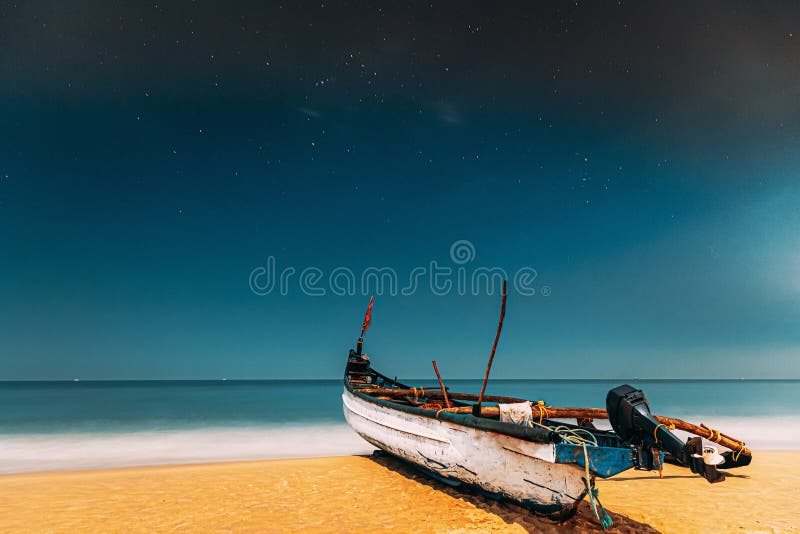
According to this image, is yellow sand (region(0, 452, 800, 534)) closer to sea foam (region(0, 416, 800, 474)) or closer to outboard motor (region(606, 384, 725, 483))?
outboard motor (region(606, 384, 725, 483))

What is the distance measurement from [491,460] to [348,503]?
3.30 metres

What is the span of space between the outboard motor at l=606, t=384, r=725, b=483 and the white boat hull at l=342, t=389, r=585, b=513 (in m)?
1.01

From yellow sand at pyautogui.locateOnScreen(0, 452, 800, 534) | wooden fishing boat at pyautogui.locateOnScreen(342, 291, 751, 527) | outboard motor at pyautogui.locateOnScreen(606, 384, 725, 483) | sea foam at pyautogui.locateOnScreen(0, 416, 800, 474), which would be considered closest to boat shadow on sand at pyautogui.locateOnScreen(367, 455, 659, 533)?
yellow sand at pyautogui.locateOnScreen(0, 452, 800, 534)

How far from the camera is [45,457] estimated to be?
16.9m

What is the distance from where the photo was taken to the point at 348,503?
Result: 322 inches

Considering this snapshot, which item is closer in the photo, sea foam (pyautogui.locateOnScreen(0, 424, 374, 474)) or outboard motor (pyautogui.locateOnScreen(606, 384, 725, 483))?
outboard motor (pyautogui.locateOnScreen(606, 384, 725, 483))

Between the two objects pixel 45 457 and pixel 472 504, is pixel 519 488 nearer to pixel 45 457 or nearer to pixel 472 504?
pixel 472 504

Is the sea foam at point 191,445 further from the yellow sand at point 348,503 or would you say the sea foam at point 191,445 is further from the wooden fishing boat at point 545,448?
the wooden fishing boat at point 545,448

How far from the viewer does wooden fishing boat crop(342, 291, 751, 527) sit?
538 cm

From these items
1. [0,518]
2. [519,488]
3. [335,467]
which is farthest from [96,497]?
[519,488]

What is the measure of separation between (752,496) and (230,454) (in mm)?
16328

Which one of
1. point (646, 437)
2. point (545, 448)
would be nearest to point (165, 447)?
point (545, 448)

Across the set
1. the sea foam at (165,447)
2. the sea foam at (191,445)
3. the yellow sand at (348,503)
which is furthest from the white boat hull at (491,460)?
the sea foam at (191,445)

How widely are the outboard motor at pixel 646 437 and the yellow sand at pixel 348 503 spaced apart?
157cm
